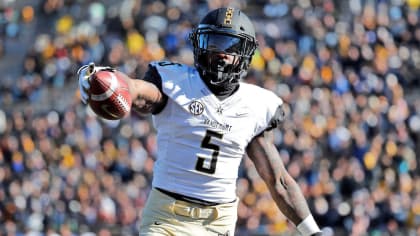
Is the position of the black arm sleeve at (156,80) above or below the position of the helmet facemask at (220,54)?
below

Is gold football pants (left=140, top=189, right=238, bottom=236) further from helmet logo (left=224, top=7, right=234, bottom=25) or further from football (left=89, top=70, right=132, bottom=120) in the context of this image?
helmet logo (left=224, top=7, right=234, bottom=25)

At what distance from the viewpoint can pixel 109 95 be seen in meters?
3.91

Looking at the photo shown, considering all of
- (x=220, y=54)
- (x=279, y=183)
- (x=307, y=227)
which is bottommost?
(x=307, y=227)

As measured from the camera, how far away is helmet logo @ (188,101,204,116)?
184 inches

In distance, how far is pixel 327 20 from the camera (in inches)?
604

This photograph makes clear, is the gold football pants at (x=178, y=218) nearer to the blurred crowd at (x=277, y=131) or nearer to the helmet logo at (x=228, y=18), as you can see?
the helmet logo at (x=228, y=18)

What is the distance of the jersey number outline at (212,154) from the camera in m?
4.73

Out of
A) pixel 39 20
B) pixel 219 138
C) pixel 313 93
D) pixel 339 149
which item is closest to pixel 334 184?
pixel 339 149

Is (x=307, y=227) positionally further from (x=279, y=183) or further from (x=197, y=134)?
(x=197, y=134)

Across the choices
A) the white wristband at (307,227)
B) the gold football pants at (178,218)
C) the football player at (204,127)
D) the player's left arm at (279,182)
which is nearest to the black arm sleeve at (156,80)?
the football player at (204,127)

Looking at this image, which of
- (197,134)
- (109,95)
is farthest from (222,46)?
(109,95)

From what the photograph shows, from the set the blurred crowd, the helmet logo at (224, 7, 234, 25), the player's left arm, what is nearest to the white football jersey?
the player's left arm

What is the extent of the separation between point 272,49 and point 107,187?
393cm

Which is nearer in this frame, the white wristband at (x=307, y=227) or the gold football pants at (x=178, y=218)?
the gold football pants at (x=178, y=218)
